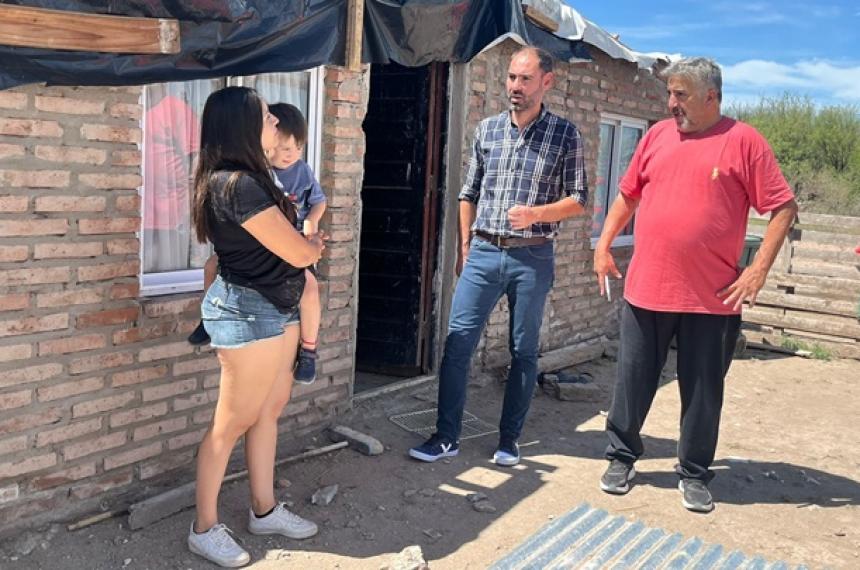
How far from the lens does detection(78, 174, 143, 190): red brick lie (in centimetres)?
334

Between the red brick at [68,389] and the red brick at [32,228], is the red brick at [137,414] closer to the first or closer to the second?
the red brick at [68,389]

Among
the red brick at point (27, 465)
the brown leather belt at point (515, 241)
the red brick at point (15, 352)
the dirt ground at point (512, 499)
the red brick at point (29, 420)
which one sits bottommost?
the dirt ground at point (512, 499)

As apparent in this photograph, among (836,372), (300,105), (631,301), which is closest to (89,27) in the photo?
(300,105)

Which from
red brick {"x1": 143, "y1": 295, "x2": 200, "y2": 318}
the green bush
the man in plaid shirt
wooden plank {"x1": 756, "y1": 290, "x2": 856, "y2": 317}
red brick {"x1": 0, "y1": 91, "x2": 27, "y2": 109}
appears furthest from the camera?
the green bush

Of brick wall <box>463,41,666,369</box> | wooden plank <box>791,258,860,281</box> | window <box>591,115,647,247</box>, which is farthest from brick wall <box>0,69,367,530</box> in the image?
wooden plank <box>791,258,860,281</box>

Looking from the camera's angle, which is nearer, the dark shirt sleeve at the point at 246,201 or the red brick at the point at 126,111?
the dark shirt sleeve at the point at 246,201

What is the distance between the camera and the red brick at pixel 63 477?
3335mm

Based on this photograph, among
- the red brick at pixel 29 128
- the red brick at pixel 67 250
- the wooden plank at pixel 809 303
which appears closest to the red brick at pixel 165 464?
the red brick at pixel 67 250

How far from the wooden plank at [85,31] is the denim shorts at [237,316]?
3.53 feet

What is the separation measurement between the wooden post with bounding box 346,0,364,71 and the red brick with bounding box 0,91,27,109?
1818 millimetres

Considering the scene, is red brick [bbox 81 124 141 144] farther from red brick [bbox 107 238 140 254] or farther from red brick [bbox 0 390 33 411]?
red brick [bbox 0 390 33 411]

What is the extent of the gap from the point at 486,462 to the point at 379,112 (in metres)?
2.95

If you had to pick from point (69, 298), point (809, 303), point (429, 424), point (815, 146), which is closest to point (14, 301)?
point (69, 298)

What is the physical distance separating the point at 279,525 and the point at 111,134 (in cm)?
185
